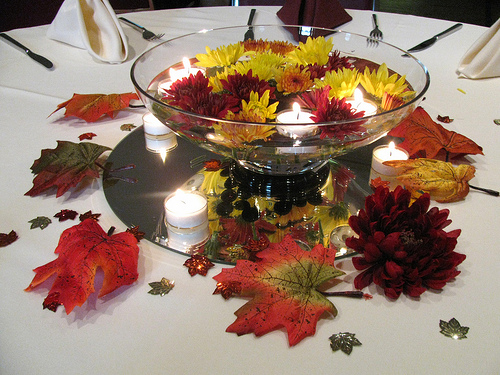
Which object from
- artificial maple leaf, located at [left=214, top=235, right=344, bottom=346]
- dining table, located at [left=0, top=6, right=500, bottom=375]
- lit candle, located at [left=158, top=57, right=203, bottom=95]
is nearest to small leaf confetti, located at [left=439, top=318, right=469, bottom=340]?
dining table, located at [left=0, top=6, right=500, bottom=375]

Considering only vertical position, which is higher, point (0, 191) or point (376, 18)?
point (376, 18)

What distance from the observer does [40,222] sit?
604mm

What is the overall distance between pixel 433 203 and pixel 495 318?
0.22 metres

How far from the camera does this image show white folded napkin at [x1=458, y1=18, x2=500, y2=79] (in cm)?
98

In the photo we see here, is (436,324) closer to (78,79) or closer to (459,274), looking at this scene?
(459,274)

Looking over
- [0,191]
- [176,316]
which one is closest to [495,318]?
[176,316]

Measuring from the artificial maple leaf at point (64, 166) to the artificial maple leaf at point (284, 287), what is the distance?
32 cm

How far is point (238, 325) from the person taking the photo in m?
0.44

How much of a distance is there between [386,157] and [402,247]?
274 mm

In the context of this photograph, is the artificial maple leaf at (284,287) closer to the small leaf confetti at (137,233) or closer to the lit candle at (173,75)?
the small leaf confetti at (137,233)

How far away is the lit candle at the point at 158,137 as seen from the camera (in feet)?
2.64

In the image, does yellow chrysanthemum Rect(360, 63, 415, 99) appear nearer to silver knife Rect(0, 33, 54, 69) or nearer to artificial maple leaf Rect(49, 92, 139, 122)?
artificial maple leaf Rect(49, 92, 139, 122)

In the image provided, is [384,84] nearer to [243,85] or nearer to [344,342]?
[243,85]

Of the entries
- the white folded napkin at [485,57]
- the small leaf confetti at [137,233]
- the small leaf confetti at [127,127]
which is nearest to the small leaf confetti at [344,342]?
the small leaf confetti at [137,233]
